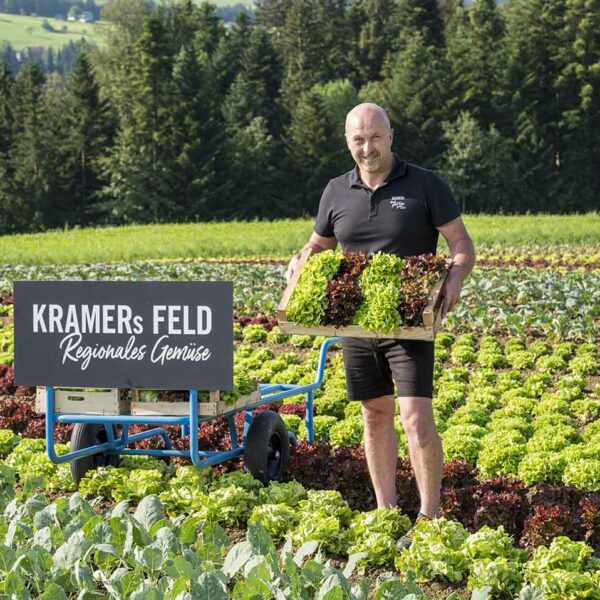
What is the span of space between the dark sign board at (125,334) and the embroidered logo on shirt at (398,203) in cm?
105

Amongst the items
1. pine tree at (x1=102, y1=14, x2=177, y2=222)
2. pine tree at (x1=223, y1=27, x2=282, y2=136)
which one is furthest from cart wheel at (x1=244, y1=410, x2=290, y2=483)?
pine tree at (x1=223, y1=27, x2=282, y2=136)

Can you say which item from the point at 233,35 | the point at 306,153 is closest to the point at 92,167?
the point at 306,153

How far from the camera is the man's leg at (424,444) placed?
5.29 meters

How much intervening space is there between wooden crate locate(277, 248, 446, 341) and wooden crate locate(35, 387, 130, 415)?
118 centimetres

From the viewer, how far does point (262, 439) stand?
21.1 ft

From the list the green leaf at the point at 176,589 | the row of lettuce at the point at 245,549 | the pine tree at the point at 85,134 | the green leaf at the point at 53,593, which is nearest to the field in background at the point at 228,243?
the row of lettuce at the point at 245,549

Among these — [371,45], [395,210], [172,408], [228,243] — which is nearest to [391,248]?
[395,210]

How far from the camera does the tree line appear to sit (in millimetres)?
57500

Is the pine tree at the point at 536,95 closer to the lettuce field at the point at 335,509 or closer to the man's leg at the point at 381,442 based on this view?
the lettuce field at the point at 335,509

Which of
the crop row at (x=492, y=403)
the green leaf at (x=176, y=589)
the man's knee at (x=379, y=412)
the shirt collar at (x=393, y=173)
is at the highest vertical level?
the shirt collar at (x=393, y=173)

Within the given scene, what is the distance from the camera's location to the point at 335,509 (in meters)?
5.59

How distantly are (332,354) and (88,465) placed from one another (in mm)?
5481

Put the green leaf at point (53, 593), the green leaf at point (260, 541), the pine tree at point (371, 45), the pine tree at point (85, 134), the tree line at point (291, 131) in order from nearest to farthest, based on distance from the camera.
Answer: the green leaf at point (53, 593)
the green leaf at point (260, 541)
the tree line at point (291, 131)
the pine tree at point (85, 134)
the pine tree at point (371, 45)

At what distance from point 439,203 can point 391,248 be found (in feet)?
1.23
